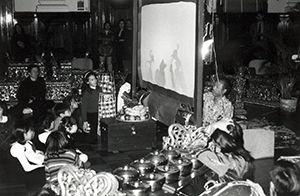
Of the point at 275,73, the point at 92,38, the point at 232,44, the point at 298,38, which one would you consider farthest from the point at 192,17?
the point at 92,38

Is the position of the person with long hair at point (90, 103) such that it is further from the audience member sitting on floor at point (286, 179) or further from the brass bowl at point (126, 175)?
the audience member sitting on floor at point (286, 179)

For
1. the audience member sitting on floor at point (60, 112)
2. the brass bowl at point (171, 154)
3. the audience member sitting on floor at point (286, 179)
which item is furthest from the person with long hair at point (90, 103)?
the audience member sitting on floor at point (286, 179)

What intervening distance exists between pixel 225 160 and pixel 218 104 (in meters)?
2.74

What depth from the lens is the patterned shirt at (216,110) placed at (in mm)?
7395

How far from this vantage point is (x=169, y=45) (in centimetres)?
690

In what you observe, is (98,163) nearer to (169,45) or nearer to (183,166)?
(169,45)

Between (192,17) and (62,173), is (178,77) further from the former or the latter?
(62,173)

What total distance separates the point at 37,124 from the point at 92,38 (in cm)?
736

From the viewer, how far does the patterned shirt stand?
7395 mm

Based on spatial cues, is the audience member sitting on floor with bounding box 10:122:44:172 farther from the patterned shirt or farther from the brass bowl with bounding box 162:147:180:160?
the patterned shirt

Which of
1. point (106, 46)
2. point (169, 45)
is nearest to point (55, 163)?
point (169, 45)

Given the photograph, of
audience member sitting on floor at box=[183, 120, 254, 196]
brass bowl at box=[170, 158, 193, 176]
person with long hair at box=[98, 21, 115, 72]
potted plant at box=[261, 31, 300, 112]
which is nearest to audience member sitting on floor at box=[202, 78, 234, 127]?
brass bowl at box=[170, 158, 193, 176]

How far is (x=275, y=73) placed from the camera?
37.7ft

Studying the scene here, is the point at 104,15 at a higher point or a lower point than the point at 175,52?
higher
